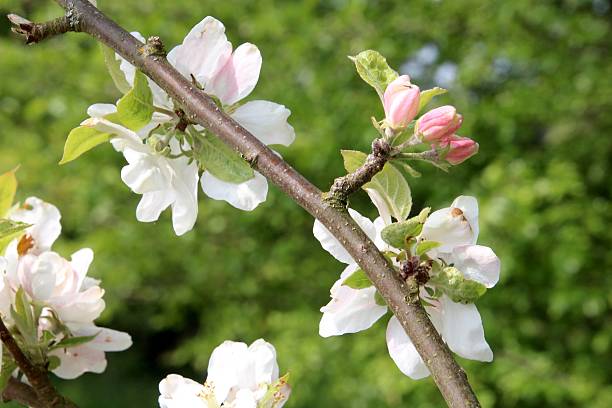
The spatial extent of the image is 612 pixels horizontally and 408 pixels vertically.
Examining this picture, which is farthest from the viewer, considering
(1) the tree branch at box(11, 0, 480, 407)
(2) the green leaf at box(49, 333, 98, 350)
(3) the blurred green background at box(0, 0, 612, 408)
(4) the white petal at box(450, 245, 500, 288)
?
(3) the blurred green background at box(0, 0, 612, 408)

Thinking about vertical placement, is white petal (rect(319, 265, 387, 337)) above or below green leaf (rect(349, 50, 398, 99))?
below

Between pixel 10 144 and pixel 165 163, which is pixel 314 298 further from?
pixel 165 163

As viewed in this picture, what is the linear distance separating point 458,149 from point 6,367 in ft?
0.96

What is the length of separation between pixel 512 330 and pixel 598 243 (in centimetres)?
40

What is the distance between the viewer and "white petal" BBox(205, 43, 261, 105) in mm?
520

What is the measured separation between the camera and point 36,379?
1.64ft

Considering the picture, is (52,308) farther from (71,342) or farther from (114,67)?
(114,67)

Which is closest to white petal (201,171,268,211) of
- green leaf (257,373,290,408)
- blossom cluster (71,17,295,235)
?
blossom cluster (71,17,295,235)

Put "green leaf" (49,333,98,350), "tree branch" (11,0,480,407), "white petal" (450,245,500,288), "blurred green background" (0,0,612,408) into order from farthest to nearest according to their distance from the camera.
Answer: "blurred green background" (0,0,612,408) → "green leaf" (49,333,98,350) → "white petal" (450,245,500,288) → "tree branch" (11,0,480,407)

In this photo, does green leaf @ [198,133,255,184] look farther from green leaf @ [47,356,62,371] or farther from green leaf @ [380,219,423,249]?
green leaf @ [47,356,62,371]

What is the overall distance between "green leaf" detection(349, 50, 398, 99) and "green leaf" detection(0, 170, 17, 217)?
0.26 meters

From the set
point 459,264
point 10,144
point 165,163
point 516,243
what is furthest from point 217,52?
point 10,144

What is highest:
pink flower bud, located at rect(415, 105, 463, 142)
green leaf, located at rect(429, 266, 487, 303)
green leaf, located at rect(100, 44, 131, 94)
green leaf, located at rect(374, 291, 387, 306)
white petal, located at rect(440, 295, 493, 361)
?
green leaf, located at rect(100, 44, 131, 94)

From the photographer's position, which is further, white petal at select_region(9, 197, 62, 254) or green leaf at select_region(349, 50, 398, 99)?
white petal at select_region(9, 197, 62, 254)
